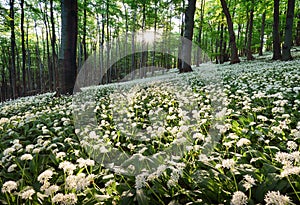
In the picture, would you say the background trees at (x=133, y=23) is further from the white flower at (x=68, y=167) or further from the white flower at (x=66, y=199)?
the white flower at (x=66, y=199)

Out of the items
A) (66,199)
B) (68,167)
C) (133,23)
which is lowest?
(66,199)

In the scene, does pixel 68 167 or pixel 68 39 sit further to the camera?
pixel 68 39

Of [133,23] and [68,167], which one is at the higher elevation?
[133,23]

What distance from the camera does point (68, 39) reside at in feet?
31.0

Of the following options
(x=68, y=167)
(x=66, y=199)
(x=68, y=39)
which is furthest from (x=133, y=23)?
(x=66, y=199)

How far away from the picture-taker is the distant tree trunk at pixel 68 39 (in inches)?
369

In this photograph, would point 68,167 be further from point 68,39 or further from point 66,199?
point 68,39

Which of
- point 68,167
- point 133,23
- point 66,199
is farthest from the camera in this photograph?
point 133,23

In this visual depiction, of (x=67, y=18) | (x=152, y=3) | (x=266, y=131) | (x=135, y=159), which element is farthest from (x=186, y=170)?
(x=152, y=3)

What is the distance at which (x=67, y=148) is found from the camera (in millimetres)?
3213

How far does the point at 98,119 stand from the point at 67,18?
6.47 meters

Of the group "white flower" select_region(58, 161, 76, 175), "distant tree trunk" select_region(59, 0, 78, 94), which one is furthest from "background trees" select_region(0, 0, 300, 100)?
"white flower" select_region(58, 161, 76, 175)

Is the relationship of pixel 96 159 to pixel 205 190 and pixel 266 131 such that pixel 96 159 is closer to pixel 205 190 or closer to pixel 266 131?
pixel 205 190

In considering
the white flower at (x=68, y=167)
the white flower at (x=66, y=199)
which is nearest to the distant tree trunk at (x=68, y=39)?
the white flower at (x=68, y=167)
